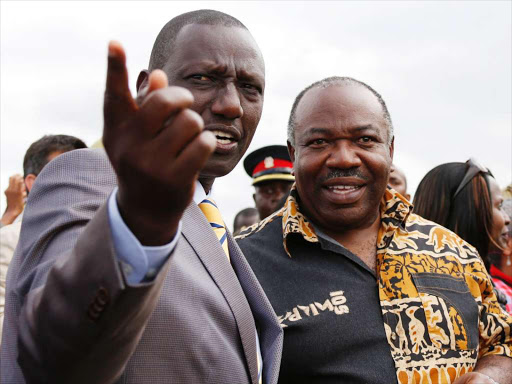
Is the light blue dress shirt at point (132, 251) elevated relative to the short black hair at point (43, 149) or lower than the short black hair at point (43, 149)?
elevated

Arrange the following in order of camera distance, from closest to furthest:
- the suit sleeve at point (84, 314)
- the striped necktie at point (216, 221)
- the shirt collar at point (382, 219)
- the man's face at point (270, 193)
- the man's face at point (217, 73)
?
the suit sleeve at point (84, 314)
the striped necktie at point (216, 221)
the man's face at point (217, 73)
the shirt collar at point (382, 219)
the man's face at point (270, 193)

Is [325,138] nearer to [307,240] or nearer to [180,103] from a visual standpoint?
[307,240]

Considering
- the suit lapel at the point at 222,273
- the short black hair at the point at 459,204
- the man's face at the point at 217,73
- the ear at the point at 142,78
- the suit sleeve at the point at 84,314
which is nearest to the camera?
the suit sleeve at the point at 84,314

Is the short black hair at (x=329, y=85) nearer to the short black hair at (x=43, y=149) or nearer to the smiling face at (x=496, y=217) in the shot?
the smiling face at (x=496, y=217)

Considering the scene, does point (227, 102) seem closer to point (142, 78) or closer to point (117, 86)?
point (142, 78)

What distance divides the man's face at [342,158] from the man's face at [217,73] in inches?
28.6

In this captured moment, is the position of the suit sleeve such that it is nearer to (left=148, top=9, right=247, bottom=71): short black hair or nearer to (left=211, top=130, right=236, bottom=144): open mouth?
(left=211, top=130, right=236, bottom=144): open mouth

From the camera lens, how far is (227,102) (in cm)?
204

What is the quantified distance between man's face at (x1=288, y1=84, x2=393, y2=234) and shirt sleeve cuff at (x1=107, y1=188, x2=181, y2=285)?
5.89 feet

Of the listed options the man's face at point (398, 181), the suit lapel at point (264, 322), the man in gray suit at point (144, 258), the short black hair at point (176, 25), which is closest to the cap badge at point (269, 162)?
the man's face at point (398, 181)

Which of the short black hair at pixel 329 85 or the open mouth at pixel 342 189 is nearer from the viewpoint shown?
the open mouth at pixel 342 189

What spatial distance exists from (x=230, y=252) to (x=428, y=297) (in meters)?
1.04

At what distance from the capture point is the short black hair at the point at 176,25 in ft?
6.78

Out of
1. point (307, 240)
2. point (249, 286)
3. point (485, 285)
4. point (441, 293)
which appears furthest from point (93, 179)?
point (485, 285)
